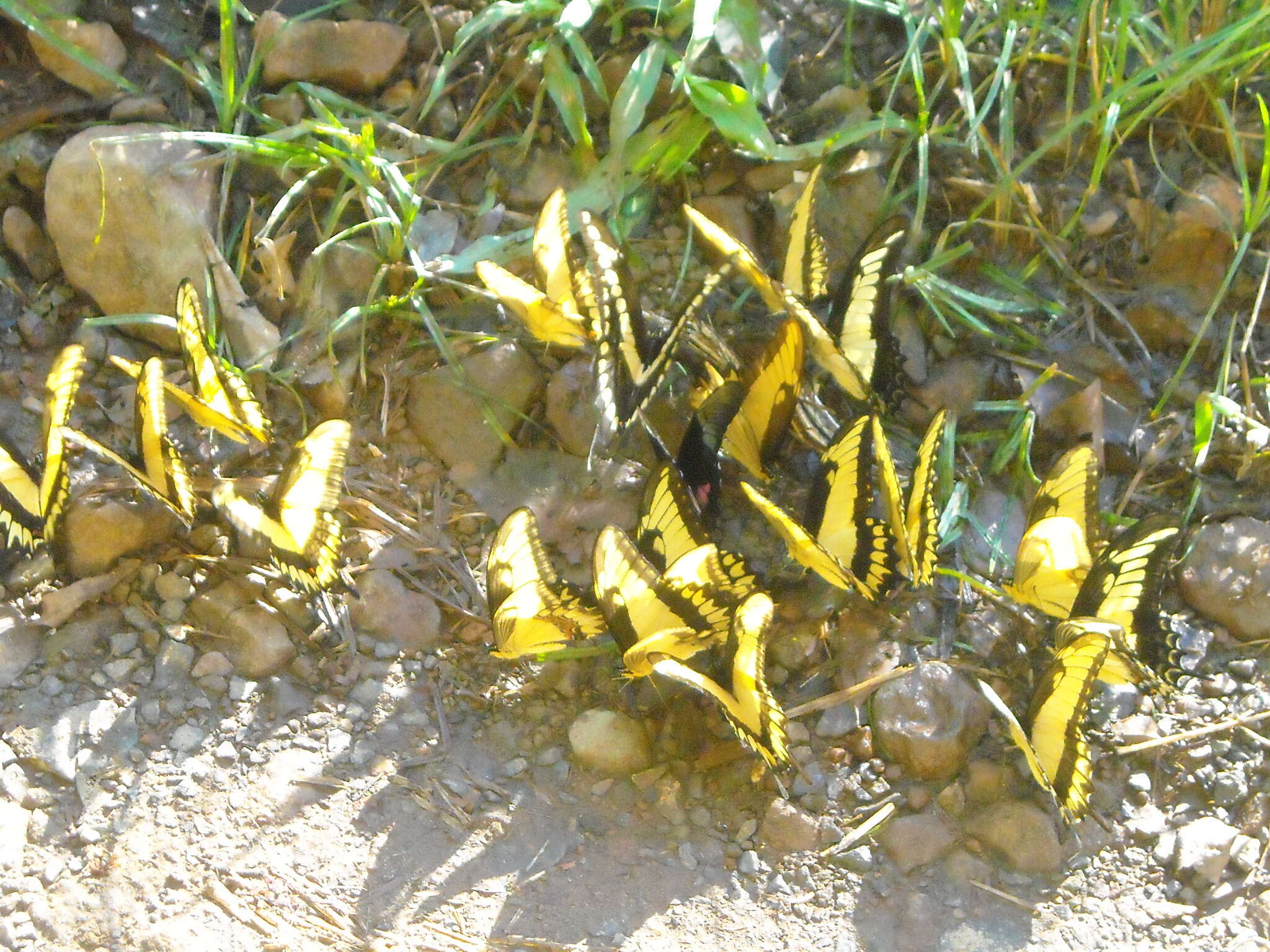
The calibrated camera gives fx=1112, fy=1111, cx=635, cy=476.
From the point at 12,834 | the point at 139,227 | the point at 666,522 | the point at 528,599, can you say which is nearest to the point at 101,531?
the point at 12,834

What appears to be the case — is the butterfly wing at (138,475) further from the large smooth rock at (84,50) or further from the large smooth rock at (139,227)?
the large smooth rock at (84,50)

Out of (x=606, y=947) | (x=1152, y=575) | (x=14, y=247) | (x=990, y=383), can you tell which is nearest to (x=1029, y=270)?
(x=990, y=383)

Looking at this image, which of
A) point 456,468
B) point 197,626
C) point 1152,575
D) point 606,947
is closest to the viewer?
point 606,947

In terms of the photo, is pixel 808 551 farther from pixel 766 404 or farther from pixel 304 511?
pixel 304 511

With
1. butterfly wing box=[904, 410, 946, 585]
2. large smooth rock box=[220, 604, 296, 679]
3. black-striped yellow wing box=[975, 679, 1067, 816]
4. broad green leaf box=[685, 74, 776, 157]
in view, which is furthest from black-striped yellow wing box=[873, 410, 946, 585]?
large smooth rock box=[220, 604, 296, 679]

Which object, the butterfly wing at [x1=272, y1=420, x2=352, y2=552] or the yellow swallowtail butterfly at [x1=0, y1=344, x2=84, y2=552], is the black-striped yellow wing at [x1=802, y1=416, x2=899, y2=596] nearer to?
the butterfly wing at [x1=272, y1=420, x2=352, y2=552]

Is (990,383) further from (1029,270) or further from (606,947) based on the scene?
(606,947)

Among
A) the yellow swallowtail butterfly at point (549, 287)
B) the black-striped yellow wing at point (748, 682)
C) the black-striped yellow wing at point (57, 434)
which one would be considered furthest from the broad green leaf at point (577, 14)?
the black-striped yellow wing at point (748, 682)

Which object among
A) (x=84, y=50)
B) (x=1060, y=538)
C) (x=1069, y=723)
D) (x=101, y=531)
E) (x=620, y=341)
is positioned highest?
(x=84, y=50)
